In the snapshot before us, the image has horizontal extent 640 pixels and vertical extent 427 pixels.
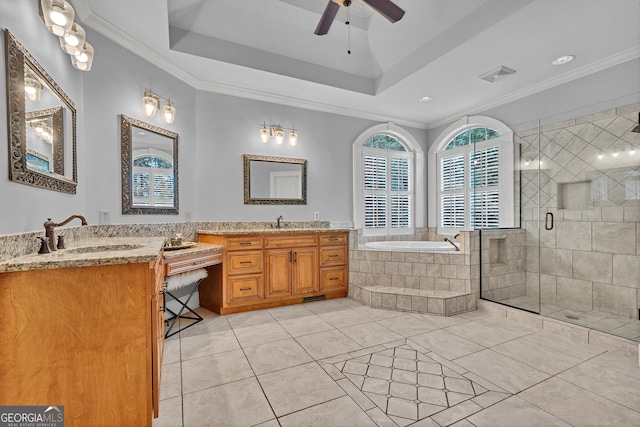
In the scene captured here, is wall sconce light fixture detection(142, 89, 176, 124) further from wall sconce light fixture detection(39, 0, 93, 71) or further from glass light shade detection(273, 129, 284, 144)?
glass light shade detection(273, 129, 284, 144)

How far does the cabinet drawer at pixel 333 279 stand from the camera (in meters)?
3.71

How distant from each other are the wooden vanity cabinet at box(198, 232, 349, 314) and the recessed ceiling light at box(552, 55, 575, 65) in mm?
2904

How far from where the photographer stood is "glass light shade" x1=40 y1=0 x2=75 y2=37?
4.62 ft

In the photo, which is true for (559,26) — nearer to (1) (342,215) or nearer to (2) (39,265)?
(1) (342,215)

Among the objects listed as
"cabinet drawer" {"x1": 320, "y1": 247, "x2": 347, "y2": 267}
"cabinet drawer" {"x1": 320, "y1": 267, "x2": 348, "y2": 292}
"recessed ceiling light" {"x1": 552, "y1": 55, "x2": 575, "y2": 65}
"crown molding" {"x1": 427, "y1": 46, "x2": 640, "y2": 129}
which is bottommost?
"cabinet drawer" {"x1": 320, "y1": 267, "x2": 348, "y2": 292}

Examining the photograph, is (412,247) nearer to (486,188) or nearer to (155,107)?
(486,188)

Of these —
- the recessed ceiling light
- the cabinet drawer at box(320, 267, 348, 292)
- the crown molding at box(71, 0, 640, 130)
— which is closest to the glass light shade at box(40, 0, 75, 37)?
the crown molding at box(71, 0, 640, 130)

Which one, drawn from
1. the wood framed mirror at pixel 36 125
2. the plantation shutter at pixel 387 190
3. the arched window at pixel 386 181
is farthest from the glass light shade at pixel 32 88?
the plantation shutter at pixel 387 190

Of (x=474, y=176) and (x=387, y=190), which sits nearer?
(x=474, y=176)

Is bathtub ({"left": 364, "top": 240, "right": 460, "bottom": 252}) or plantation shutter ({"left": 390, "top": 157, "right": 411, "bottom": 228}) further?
plantation shutter ({"left": 390, "top": 157, "right": 411, "bottom": 228})

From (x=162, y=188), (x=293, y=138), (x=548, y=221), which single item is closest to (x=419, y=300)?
(x=548, y=221)

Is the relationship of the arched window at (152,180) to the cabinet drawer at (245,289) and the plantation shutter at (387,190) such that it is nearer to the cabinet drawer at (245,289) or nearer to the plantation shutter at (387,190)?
the cabinet drawer at (245,289)

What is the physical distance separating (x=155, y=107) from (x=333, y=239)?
238 cm

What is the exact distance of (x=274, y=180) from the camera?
403 cm
